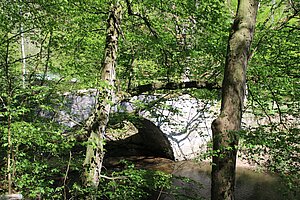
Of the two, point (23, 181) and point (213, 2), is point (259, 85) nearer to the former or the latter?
point (213, 2)

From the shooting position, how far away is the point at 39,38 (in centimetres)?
462

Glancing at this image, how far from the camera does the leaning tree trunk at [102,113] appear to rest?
137 inches

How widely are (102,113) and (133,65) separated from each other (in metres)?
1.27

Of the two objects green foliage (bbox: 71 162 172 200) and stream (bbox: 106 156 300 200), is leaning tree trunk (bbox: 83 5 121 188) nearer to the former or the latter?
green foliage (bbox: 71 162 172 200)

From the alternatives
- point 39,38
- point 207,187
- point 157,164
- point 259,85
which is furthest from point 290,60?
point 157,164

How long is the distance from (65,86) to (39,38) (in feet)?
2.67

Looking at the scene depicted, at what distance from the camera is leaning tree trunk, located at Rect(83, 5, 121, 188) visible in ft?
11.5

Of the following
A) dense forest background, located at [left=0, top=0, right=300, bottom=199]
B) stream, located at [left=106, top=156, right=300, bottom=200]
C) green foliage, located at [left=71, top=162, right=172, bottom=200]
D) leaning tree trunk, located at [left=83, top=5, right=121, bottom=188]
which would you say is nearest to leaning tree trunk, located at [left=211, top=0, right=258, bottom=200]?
dense forest background, located at [left=0, top=0, right=300, bottom=199]

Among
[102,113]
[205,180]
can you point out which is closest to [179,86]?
[102,113]

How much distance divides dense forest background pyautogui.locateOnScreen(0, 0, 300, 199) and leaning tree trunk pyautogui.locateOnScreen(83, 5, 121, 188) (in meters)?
0.05

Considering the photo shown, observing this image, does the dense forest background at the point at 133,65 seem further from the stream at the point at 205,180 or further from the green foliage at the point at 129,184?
the stream at the point at 205,180

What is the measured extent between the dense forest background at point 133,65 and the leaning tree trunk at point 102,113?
0.16ft

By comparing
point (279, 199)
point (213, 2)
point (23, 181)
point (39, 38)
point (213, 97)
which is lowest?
point (279, 199)

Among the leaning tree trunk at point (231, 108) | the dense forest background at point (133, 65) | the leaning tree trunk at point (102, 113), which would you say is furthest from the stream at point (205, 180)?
the leaning tree trunk at point (231, 108)
